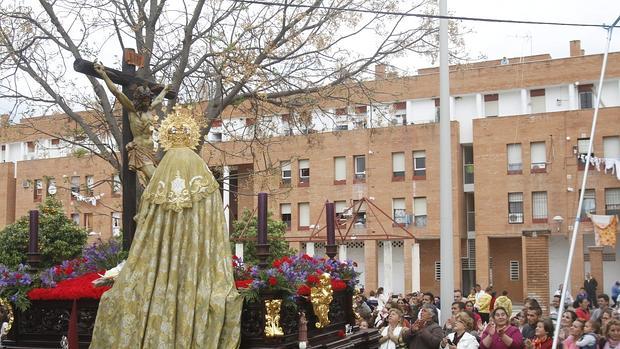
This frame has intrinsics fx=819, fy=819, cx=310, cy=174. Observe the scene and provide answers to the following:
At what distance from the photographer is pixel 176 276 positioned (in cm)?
650

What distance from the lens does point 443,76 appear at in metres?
13.2

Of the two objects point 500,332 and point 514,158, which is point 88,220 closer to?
point 514,158

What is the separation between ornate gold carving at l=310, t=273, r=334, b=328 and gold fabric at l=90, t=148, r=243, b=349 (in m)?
0.99

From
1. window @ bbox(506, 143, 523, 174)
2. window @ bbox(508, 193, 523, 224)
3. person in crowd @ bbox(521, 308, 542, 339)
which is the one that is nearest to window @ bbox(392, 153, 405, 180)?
window @ bbox(506, 143, 523, 174)

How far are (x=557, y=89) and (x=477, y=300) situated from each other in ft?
70.8

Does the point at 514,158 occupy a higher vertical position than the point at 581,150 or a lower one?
lower

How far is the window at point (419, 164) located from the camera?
38688mm

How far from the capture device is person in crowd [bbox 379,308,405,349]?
1091cm

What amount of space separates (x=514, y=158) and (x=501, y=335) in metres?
28.9

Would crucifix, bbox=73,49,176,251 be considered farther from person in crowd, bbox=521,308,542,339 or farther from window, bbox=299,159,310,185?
window, bbox=299,159,310,185

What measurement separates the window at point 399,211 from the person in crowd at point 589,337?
28560mm

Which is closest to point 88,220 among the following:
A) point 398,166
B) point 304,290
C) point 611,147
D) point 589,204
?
point 398,166

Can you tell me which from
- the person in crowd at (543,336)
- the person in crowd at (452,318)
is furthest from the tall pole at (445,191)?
the person in crowd at (543,336)

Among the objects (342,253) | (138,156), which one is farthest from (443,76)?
(342,253)
